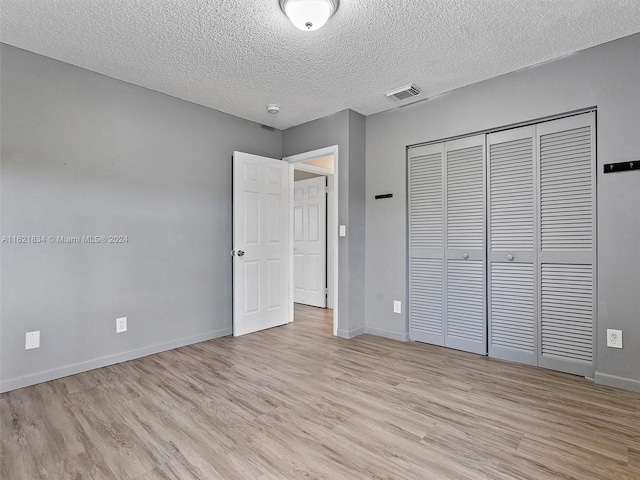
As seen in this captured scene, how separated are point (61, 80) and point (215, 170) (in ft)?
4.87

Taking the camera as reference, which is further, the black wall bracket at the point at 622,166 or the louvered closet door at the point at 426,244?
the louvered closet door at the point at 426,244

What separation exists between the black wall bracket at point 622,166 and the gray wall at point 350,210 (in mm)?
2192

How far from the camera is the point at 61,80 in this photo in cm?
277

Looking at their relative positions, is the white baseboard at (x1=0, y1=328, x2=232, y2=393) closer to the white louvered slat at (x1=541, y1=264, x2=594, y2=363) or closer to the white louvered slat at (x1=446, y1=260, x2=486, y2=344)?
the white louvered slat at (x1=446, y1=260, x2=486, y2=344)

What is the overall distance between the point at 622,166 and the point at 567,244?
0.66 metres

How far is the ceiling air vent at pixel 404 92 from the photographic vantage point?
10.7ft

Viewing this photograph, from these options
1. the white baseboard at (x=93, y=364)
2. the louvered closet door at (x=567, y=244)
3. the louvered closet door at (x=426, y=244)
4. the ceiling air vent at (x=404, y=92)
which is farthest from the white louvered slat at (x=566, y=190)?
the white baseboard at (x=93, y=364)

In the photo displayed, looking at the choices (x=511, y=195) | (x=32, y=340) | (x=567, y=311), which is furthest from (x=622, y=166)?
(x=32, y=340)

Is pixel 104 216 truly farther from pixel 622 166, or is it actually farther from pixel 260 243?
pixel 622 166

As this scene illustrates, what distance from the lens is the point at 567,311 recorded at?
2760 mm

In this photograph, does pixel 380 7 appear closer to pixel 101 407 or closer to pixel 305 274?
pixel 101 407

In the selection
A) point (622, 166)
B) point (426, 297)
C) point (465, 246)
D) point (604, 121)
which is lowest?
point (426, 297)

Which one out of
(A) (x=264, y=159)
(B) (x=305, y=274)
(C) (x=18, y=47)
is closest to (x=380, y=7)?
(A) (x=264, y=159)

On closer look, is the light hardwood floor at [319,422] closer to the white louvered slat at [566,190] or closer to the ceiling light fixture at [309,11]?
the white louvered slat at [566,190]
